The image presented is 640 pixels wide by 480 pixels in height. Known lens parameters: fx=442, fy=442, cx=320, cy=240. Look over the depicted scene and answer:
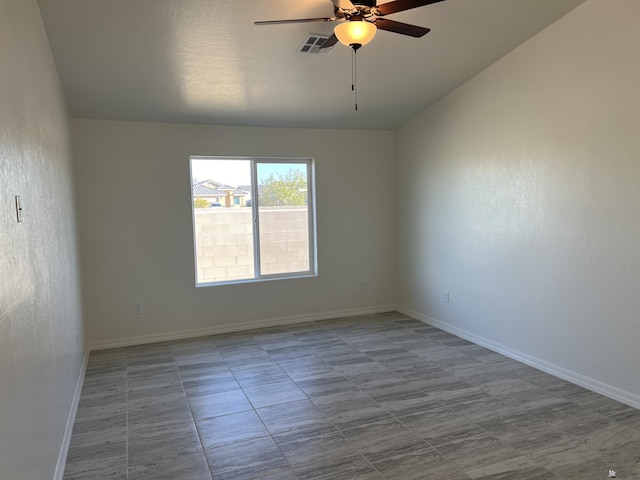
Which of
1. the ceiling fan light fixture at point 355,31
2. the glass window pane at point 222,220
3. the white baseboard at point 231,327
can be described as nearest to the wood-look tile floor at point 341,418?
the white baseboard at point 231,327

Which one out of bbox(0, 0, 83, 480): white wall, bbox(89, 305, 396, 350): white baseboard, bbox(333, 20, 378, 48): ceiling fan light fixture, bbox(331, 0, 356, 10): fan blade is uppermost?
bbox(331, 0, 356, 10): fan blade

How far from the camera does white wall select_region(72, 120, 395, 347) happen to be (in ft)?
14.8

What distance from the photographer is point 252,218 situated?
→ 5219mm

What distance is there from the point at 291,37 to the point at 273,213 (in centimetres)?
236

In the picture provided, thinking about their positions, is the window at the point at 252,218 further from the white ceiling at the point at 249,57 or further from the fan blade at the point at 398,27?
the fan blade at the point at 398,27

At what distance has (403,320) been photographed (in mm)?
5379

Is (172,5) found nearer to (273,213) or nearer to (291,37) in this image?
(291,37)

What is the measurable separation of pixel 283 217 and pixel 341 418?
9.50ft

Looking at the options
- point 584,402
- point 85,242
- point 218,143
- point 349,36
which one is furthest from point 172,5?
point 584,402

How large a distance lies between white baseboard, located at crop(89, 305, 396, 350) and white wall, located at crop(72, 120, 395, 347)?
16 mm

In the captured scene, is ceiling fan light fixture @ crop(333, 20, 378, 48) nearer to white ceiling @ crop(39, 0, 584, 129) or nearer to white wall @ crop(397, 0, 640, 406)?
white ceiling @ crop(39, 0, 584, 129)

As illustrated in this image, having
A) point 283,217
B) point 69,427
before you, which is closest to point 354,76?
point 283,217

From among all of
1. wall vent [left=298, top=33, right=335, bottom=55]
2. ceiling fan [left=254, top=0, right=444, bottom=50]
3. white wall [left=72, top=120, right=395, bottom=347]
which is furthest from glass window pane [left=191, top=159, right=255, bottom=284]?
ceiling fan [left=254, top=0, right=444, bottom=50]

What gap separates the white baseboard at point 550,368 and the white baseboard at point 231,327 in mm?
945
